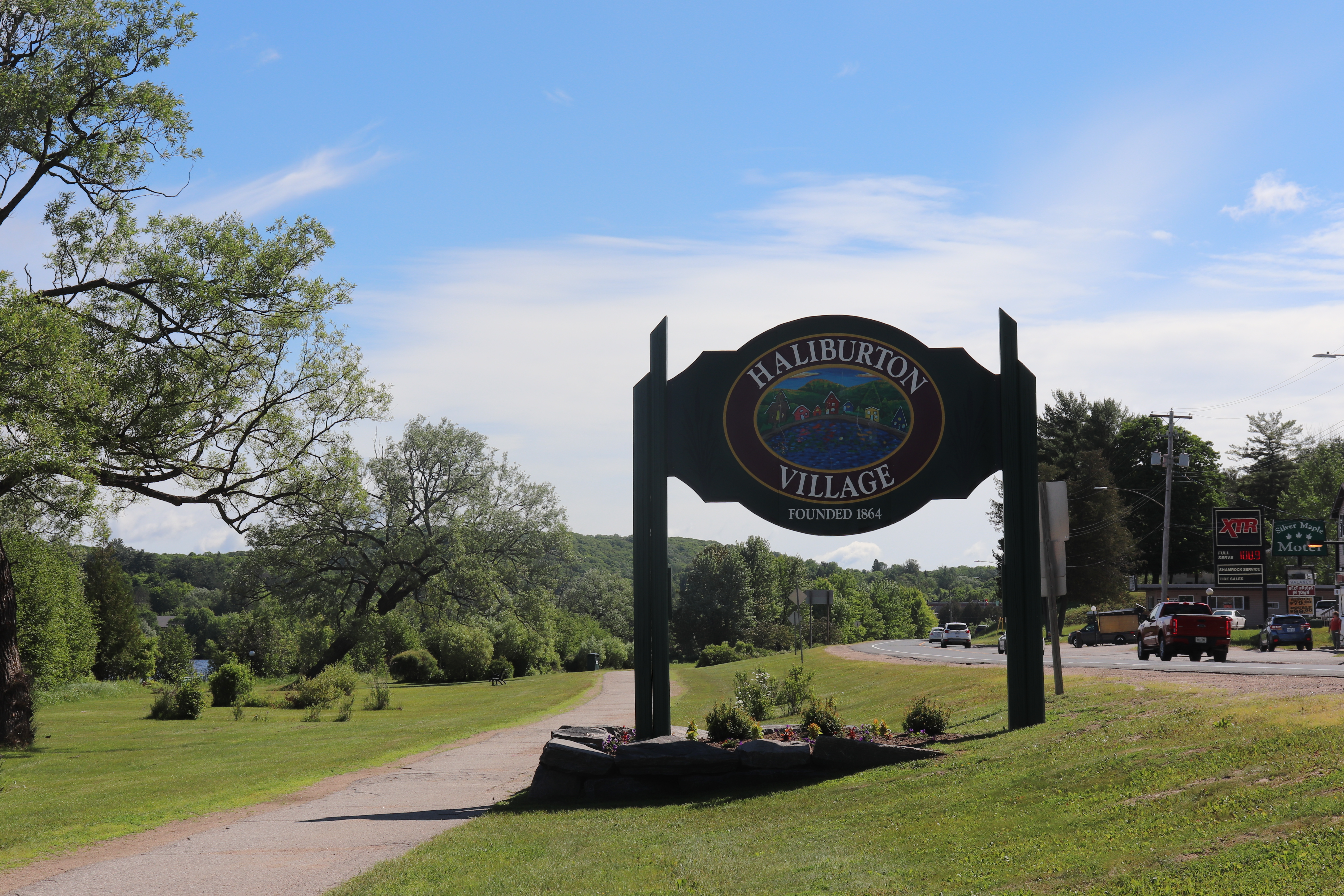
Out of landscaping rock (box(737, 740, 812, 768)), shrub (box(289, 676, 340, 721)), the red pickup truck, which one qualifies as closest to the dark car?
the red pickup truck

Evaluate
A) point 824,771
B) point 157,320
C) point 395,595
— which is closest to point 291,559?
point 395,595

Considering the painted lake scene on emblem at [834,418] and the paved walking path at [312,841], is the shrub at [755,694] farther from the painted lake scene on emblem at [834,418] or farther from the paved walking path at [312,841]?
the painted lake scene on emblem at [834,418]

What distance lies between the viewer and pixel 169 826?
1188cm

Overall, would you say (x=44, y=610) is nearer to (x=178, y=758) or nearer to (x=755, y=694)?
(x=178, y=758)

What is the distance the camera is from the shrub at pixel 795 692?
1966 cm

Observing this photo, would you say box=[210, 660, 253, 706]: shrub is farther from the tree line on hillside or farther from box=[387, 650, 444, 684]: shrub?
the tree line on hillside

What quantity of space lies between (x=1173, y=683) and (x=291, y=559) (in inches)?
1558

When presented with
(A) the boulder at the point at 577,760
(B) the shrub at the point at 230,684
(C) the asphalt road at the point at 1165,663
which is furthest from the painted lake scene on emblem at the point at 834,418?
(B) the shrub at the point at 230,684


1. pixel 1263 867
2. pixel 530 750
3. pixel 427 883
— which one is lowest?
pixel 530 750

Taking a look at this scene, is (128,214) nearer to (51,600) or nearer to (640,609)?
(640,609)

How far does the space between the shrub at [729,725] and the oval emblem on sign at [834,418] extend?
3.04 m

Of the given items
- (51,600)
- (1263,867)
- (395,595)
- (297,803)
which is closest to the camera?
(1263,867)

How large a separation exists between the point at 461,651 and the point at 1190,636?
33422mm

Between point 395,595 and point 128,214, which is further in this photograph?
point 395,595
